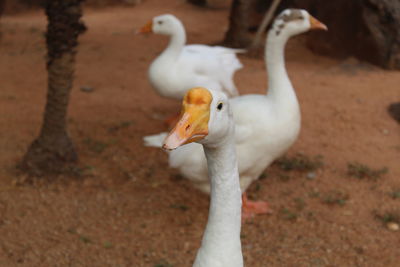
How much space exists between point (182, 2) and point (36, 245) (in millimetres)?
11237

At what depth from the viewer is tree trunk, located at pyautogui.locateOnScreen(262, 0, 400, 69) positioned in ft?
24.5

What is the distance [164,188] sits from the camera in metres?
4.30

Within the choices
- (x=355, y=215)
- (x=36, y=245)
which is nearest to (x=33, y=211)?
(x=36, y=245)

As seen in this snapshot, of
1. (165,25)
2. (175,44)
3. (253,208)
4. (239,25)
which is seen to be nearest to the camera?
(253,208)

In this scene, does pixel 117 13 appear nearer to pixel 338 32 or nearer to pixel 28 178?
pixel 338 32

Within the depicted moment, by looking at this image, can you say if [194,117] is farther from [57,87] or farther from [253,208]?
[57,87]

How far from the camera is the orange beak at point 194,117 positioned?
5.41 feet

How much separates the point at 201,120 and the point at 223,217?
→ 1.64 ft

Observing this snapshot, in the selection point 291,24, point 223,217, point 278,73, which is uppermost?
point 291,24

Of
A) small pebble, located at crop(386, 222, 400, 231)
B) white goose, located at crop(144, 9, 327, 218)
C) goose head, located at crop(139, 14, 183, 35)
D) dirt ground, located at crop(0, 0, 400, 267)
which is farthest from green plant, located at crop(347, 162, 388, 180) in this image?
goose head, located at crop(139, 14, 183, 35)

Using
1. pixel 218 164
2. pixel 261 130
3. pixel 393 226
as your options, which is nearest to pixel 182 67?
pixel 261 130

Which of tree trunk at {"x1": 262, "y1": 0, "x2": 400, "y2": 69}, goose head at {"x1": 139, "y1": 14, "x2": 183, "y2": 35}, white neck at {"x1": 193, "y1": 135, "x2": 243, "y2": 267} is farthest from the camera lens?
tree trunk at {"x1": 262, "y1": 0, "x2": 400, "y2": 69}

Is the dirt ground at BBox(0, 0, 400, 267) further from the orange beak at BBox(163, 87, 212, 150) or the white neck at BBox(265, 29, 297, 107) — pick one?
the orange beak at BBox(163, 87, 212, 150)

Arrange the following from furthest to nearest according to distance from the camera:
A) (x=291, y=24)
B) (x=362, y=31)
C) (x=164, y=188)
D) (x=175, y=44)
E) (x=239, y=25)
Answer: (x=239, y=25), (x=362, y=31), (x=175, y=44), (x=164, y=188), (x=291, y=24)
